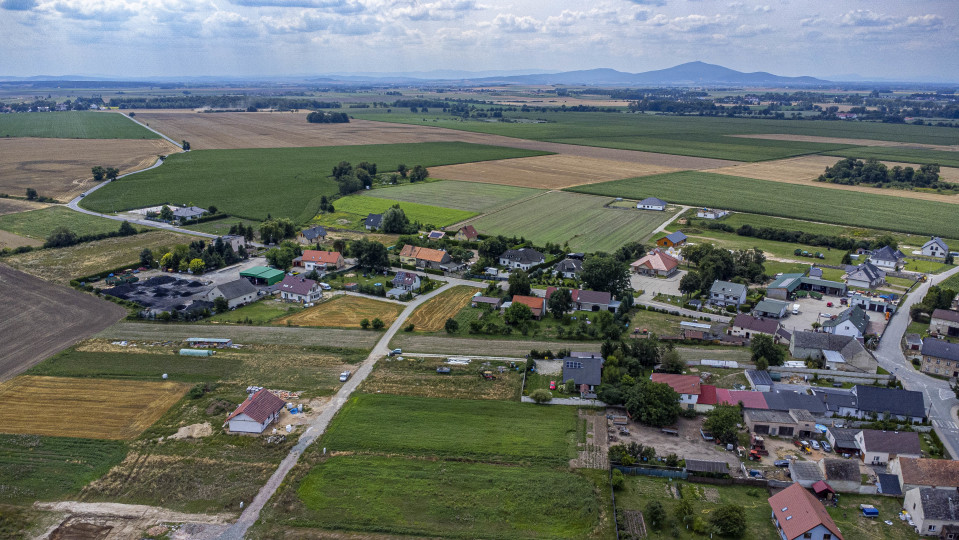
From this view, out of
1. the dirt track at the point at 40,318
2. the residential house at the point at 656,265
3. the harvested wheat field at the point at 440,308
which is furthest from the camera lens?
the residential house at the point at 656,265

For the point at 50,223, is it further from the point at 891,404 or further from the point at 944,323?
the point at 944,323

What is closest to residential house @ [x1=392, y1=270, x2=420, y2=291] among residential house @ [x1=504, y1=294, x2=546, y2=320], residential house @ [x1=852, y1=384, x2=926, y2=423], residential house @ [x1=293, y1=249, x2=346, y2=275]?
residential house @ [x1=293, y1=249, x2=346, y2=275]

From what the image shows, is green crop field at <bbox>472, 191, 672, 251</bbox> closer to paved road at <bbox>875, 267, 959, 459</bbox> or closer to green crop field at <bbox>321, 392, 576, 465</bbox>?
paved road at <bbox>875, 267, 959, 459</bbox>

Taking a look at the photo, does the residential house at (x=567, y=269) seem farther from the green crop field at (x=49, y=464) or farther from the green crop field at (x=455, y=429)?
the green crop field at (x=49, y=464)

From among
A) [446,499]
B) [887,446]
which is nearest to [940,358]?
[887,446]

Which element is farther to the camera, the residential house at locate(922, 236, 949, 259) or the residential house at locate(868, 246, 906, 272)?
the residential house at locate(922, 236, 949, 259)

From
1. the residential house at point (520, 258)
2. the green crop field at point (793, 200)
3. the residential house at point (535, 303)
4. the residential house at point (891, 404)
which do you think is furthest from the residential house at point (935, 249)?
the residential house at point (535, 303)

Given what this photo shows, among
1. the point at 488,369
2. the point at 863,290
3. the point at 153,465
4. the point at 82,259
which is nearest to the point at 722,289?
the point at 863,290
